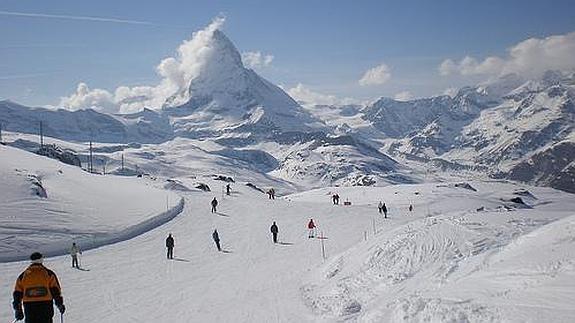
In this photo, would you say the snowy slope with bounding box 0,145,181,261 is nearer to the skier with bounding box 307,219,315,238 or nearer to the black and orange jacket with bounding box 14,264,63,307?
the skier with bounding box 307,219,315,238

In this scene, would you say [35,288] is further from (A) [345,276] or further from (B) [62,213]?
(B) [62,213]

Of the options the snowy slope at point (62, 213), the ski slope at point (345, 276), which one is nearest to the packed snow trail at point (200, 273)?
the ski slope at point (345, 276)

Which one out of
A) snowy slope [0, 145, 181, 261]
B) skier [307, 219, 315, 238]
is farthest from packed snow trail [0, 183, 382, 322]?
snowy slope [0, 145, 181, 261]

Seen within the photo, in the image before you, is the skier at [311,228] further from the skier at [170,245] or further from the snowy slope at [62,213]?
the snowy slope at [62,213]

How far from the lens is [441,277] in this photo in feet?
54.9

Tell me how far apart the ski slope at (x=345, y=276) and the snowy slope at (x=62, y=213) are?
4.78ft

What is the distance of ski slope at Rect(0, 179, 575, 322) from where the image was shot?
42.4 feet

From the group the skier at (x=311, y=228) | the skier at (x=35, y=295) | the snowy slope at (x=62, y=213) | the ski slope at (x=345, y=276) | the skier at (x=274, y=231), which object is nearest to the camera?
the skier at (x=35, y=295)

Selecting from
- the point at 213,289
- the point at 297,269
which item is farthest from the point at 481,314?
the point at 297,269

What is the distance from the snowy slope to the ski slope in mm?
1456

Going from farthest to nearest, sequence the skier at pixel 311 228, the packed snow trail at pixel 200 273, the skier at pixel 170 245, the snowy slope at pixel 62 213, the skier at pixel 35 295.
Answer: the skier at pixel 311 228
the skier at pixel 170 245
the snowy slope at pixel 62 213
the packed snow trail at pixel 200 273
the skier at pixel 35 295

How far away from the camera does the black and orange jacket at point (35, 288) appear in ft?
35.7

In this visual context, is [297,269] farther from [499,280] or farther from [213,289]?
[499,280]

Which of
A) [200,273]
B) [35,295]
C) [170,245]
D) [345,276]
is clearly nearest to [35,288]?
[35,295]
